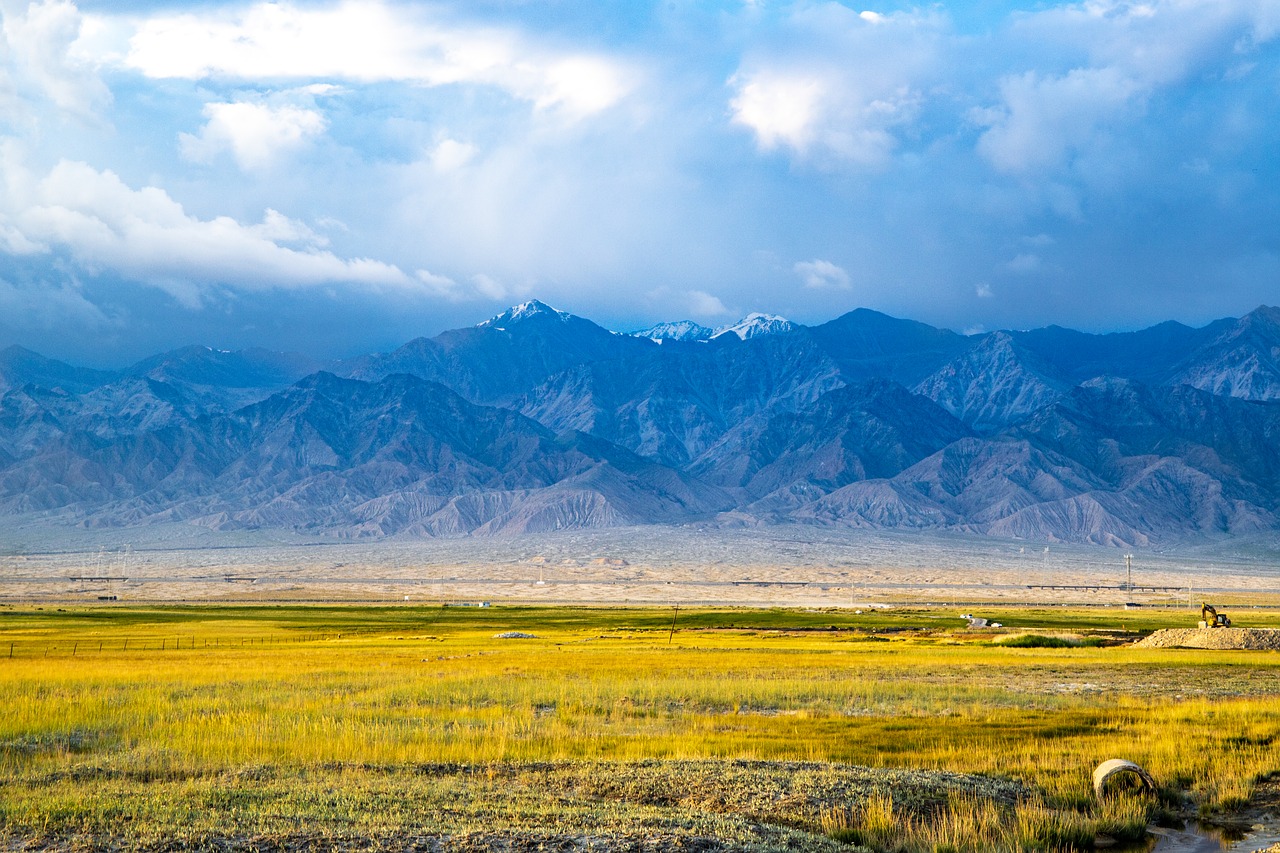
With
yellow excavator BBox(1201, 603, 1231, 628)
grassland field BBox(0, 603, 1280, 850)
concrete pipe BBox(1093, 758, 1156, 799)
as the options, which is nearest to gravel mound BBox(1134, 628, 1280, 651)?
yellow excavator BBox(1201, 603, 1231, 628)

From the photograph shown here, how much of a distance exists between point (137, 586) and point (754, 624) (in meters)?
114

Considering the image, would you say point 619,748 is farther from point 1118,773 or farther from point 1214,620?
point 1214,620

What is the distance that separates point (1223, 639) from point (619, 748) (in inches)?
1964

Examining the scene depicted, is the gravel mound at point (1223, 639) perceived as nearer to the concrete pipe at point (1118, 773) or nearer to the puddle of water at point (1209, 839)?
the concrete pipe at point (1118, 773)

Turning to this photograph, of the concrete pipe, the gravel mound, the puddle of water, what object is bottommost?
the gravel mound

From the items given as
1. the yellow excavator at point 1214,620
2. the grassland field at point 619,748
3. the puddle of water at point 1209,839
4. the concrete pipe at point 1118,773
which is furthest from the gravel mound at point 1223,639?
the puddle of water at point 1209,839

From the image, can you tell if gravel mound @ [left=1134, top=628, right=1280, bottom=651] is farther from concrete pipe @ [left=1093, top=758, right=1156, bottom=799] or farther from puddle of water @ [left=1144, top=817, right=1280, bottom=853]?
puddle of water @ [left=1144, top=817, right=1280, bottom=853]

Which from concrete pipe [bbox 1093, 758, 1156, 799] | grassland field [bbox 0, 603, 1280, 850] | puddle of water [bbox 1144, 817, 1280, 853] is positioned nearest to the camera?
grassland field [bbox 0, 603, 1280, 850]

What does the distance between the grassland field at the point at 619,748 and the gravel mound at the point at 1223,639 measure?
6.74m

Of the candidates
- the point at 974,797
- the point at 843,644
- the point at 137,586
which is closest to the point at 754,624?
the point at 843,644

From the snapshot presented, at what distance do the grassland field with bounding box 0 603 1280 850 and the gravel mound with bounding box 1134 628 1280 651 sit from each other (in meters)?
6.74

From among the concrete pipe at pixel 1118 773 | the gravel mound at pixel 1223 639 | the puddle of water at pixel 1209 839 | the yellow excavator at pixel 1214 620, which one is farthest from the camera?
the yellow excavator at pixel 1214 620

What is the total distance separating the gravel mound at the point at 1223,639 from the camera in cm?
6297

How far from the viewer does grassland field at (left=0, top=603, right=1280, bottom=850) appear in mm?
17953
